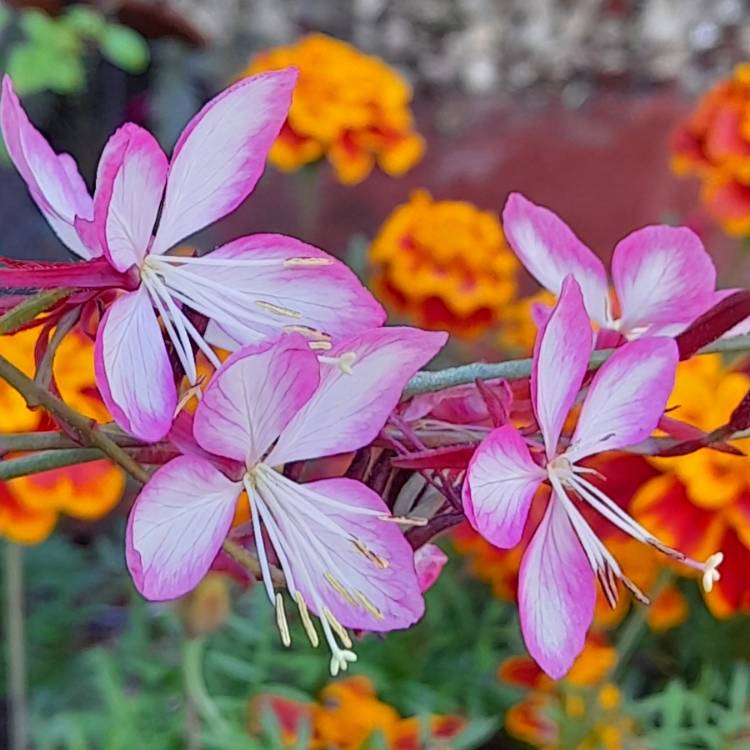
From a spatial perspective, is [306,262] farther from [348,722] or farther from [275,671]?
[275,671]

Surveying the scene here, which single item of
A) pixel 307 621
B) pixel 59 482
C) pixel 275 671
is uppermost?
pixel 307 621

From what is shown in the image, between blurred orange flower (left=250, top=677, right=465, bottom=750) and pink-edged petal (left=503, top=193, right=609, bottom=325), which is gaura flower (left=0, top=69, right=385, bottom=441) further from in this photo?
blurred orange flower (left=250, top=677, right=465, bottom=750)

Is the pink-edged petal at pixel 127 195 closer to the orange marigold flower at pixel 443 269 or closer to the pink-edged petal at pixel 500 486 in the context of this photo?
the pink-edged petal at pixel 500 486

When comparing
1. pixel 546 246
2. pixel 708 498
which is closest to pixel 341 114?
pixel 708 498

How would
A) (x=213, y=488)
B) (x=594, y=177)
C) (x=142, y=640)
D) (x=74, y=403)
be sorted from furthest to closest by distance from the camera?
(x=594, y=177)
(x=142, y=640)
(x=74, y=403)
(x=213, y=488)

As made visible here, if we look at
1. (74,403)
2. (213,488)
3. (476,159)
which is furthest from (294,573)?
(476,159)

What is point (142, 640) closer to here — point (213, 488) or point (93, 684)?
point (93, 684)
